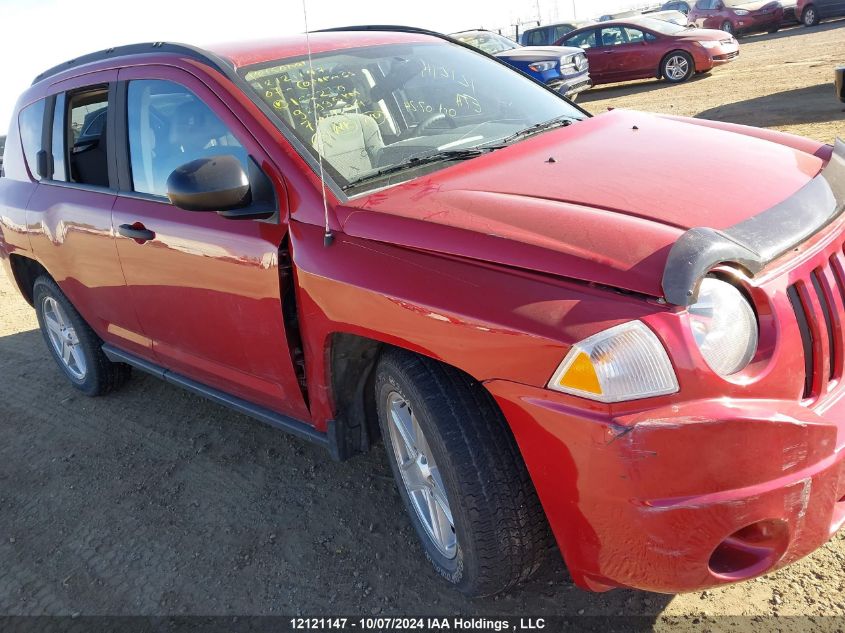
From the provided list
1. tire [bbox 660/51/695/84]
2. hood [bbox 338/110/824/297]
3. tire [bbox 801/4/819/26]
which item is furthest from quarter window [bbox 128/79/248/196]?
tire [bbox 801/4/819/26]

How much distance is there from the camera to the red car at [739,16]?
2332 cm

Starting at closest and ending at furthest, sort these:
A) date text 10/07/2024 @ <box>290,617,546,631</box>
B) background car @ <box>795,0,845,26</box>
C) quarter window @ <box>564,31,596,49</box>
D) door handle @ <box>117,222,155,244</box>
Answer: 1. date text 10/07/2024 @ <box>290,617,546,631</box>
2. door handle @ <box>117,222,155,244</box>
3. quarter window @ <box>564,31,596,49</box>
4. background car @ <box>795,0,845,26</box>

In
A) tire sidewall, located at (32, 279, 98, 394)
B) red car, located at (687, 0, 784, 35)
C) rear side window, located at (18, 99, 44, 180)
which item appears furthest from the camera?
red car, located at (687, 0, 784, 35)

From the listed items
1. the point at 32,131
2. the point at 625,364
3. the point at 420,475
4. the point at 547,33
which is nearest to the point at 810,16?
the point at 547,33

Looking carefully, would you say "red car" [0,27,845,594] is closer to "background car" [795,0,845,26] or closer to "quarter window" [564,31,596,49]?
"quarter window" [564,31,596,49]

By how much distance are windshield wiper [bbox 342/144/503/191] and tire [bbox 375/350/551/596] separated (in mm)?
694

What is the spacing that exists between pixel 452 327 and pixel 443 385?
0.27 m

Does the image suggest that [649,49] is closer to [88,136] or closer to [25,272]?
[25,272]

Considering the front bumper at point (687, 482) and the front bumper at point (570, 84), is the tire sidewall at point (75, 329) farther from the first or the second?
the front bumper at point (570, 84)

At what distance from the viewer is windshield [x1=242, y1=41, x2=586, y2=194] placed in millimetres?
2807

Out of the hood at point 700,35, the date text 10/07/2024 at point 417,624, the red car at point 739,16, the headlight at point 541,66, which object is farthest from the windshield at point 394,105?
the red car at point 739,16

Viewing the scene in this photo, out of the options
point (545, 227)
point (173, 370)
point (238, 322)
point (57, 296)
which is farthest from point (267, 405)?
point (57, 296)

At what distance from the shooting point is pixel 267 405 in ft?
10.2

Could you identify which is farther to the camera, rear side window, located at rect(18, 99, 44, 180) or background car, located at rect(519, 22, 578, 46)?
background car, located at rect(519, 22, 578, 46)
